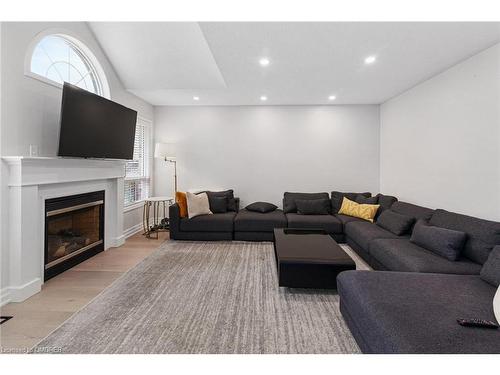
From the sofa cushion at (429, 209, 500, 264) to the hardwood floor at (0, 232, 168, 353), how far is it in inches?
142

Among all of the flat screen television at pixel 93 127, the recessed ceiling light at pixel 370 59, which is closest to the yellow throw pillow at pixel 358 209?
the recessed ceiling light at pixel 370 59

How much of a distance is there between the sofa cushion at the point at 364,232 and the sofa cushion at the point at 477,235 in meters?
0.73

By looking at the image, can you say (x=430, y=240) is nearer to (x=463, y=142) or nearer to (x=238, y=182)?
(x=463, y=142)

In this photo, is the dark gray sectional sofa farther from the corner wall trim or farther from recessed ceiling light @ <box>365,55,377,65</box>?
the corner wall trim

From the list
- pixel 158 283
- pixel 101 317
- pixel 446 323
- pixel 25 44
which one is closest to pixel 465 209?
pixel 446 323

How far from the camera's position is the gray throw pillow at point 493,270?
69.3 inches

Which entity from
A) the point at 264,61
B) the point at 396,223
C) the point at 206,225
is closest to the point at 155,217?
the point at 206,225

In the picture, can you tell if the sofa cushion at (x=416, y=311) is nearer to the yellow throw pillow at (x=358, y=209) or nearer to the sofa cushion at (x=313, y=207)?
the yellow throw pillow at (x=358, y=209)

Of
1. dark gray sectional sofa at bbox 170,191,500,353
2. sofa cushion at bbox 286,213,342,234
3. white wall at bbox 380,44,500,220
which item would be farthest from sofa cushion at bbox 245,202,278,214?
white wall at bbox 380,44,500,220

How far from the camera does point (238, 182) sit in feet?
16.7

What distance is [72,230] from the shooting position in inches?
122

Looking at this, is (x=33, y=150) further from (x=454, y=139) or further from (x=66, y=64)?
(x=454, y=139)

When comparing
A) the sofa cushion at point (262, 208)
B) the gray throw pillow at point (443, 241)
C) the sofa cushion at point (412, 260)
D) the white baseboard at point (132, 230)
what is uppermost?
the sofa cushion at point (262, 208)
